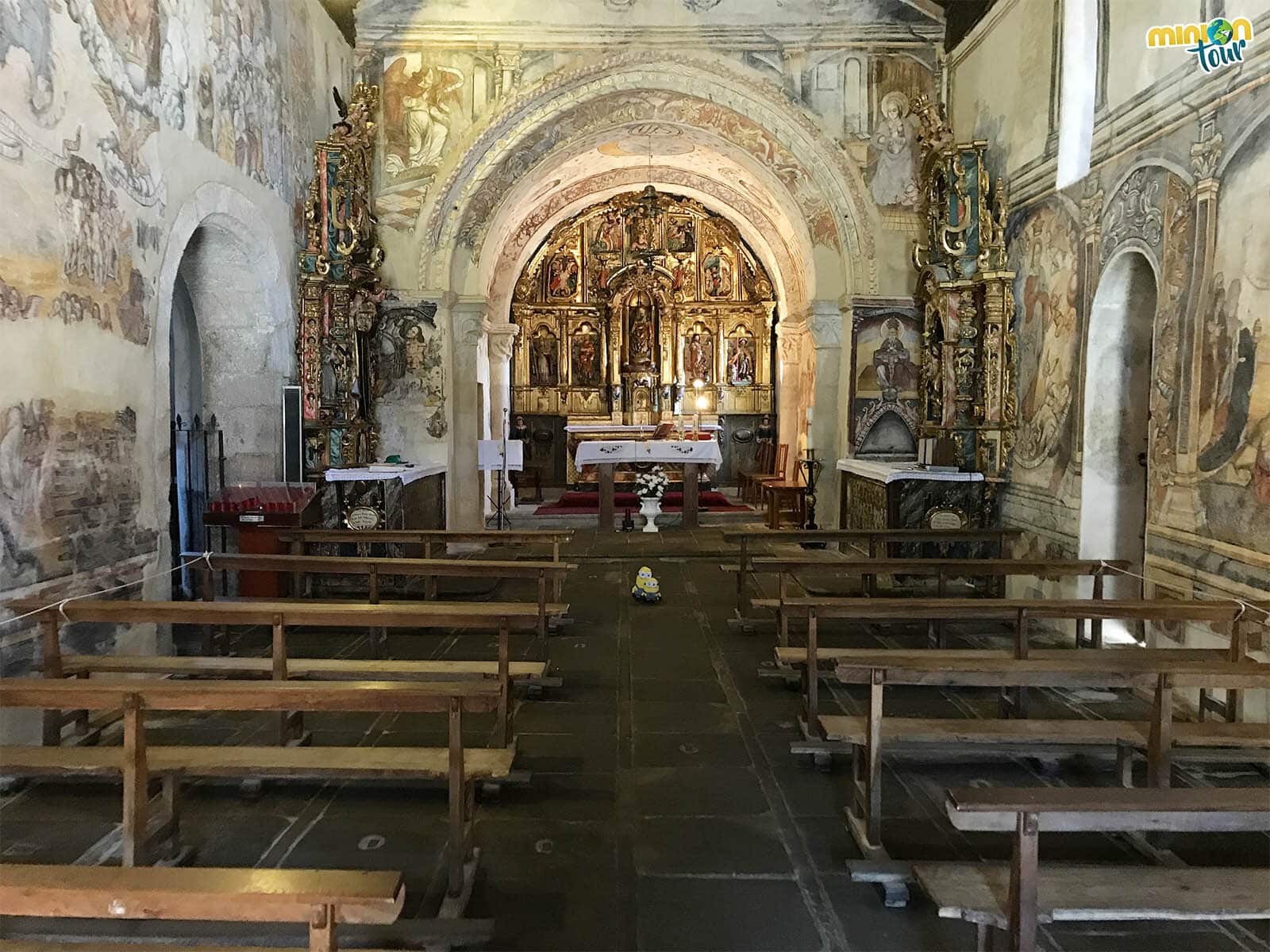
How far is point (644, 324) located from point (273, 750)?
16.5 meters

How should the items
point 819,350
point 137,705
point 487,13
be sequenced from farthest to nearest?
point 819,350 → point 487,13 → point 137,705

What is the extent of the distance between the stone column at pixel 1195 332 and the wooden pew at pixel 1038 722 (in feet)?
8.16

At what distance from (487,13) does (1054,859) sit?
450 inches

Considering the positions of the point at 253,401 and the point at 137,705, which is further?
the point at 253,401

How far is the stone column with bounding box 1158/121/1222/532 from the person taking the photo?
5633 mm

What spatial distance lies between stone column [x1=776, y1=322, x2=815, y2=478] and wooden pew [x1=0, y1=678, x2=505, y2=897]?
10.4 metres

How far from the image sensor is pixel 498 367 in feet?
51.0

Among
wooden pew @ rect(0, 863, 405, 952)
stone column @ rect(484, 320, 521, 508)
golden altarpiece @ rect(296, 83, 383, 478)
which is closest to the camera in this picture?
wooden pew @ rect(0, 863, 405, 952)

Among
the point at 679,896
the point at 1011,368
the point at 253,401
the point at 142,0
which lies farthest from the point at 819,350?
the point at 679,896

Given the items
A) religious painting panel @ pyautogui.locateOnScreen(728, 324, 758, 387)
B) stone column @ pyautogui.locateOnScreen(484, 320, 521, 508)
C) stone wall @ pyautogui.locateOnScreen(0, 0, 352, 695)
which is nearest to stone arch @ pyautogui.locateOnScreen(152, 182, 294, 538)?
stone wall @ pyautogui.locateOnScreen(0, 0, 352, 695)

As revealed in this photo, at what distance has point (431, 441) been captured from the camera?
11469 mm

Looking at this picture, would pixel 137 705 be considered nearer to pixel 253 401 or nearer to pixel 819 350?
pixel 253 401

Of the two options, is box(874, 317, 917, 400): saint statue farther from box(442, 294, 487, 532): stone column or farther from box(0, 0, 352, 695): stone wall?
box(0, 0, 352, 695): stone wall

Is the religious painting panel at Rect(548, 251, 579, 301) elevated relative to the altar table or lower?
elevated
